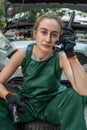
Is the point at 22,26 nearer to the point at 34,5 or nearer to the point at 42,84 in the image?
the point at 34,5

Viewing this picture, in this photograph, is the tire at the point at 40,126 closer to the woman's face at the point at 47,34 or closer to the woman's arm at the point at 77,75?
the woman's arm at the point at 77,75

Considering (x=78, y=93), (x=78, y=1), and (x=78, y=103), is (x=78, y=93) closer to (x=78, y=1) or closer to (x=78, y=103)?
(x=78, y=103)

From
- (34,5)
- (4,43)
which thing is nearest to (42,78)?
(4,43)

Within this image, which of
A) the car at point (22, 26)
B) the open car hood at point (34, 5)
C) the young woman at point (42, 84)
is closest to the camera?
the young woman at point (42, 84)

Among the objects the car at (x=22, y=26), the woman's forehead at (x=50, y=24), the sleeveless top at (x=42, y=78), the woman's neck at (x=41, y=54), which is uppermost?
the woman's forehead at (x=50, y=24)

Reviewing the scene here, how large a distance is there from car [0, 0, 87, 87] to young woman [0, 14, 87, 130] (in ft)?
7.32

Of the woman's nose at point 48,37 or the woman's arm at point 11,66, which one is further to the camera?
the woman's arm at point 11,66

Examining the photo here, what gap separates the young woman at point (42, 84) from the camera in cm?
301

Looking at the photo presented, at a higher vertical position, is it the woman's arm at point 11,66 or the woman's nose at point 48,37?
the woman's nose at point 48,37

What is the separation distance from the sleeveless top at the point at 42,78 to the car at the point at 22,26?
225cm

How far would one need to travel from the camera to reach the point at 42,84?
3113 mm

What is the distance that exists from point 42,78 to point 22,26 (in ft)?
→ 12.5

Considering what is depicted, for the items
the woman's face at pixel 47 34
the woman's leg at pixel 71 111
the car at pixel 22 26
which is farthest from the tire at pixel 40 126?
the car at pixel 22 26

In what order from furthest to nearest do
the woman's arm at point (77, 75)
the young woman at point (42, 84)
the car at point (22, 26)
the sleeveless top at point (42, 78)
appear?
the car at point (22, 26), the sleeveless top at point (42, 78), the young woman at point (42, 84), the woman's arm at point (77, 75)
